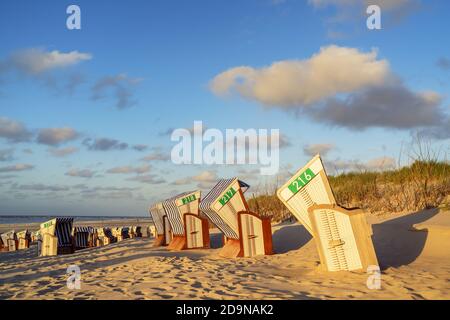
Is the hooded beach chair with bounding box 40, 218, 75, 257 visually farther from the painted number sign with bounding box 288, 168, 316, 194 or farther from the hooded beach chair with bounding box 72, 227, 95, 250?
the painted number sign with bounding box 288, 168, 316, 194

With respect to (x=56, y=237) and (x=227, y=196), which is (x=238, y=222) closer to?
(x=227, y=196)

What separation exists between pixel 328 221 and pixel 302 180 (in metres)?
0.83

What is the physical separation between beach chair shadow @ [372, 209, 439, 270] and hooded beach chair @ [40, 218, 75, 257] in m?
10.6

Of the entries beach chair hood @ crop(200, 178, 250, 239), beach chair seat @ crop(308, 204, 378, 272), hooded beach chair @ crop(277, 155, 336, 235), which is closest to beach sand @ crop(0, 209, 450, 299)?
beach chair seat @ crop(308, 204, 378, 272)

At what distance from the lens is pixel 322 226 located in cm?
732

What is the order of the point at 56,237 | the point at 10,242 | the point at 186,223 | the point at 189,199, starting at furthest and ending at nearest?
the point at 10,242, the point at 56,237, the point at 189,199, the point at 186,223

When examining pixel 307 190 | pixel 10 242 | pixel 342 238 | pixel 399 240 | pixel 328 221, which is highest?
pixel 307 190

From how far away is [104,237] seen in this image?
21.5 metres

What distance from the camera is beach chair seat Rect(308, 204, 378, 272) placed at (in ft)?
23.3

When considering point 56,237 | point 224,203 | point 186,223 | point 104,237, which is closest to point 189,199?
point 186,223

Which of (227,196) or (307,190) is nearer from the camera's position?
(307,190)
